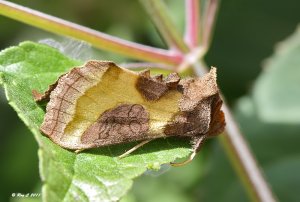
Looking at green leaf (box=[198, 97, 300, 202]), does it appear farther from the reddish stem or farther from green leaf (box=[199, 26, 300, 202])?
the reddish stem

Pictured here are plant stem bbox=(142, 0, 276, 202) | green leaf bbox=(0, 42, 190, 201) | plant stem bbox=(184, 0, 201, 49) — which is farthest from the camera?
plant stem bbox=(184, 0, 201, 49)

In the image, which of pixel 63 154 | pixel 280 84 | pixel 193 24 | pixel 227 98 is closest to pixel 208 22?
pixel 193 24

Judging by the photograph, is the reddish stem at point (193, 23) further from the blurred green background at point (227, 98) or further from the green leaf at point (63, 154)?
the blurred green background at point (227, 98)

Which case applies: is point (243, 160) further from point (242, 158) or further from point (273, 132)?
point (273, 132)

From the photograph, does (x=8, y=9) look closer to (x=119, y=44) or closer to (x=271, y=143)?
(x=119, y=44)

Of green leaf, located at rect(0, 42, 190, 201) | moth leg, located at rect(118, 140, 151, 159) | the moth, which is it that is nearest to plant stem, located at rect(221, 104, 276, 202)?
the moth

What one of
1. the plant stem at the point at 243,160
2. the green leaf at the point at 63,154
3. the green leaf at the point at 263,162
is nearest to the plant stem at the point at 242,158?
the plant stem at the point at 243,160
